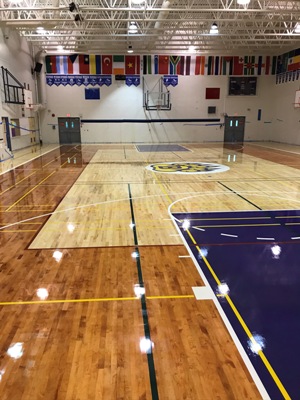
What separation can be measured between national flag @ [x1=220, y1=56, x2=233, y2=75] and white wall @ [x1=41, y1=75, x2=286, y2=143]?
45 cm

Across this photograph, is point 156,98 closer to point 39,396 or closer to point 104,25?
point 104,25

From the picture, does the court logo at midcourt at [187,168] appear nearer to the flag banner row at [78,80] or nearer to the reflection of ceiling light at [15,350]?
the reflection of ceiling light at [15,350]

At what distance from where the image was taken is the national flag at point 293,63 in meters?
24.5

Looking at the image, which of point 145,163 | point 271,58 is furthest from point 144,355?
point 271,58

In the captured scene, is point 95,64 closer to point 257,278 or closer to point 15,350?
point 257,278

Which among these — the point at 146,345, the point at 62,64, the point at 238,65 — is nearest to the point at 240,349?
the point at 146,345

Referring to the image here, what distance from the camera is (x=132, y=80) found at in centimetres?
2698

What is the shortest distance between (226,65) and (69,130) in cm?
1347

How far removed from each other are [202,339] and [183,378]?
58 centimetres

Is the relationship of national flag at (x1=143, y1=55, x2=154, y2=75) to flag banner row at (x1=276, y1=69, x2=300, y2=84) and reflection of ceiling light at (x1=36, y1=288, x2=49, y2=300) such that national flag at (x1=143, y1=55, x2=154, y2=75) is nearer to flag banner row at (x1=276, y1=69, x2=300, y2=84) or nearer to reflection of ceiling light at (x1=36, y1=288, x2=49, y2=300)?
flag banner row at (x1=276, y1=69, x2=300, y2=84)

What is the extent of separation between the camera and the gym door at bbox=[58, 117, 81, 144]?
27.4 m

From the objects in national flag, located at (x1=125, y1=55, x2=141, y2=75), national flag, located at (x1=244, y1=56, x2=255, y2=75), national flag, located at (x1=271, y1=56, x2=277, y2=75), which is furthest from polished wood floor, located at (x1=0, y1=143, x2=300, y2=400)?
national flag, located at (x1=271, y1=56, x2=277, y2=75)

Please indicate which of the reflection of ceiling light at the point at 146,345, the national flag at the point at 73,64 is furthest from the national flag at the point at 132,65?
the reflection of ceiling light at the point at 146,345

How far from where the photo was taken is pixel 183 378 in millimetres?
2900
